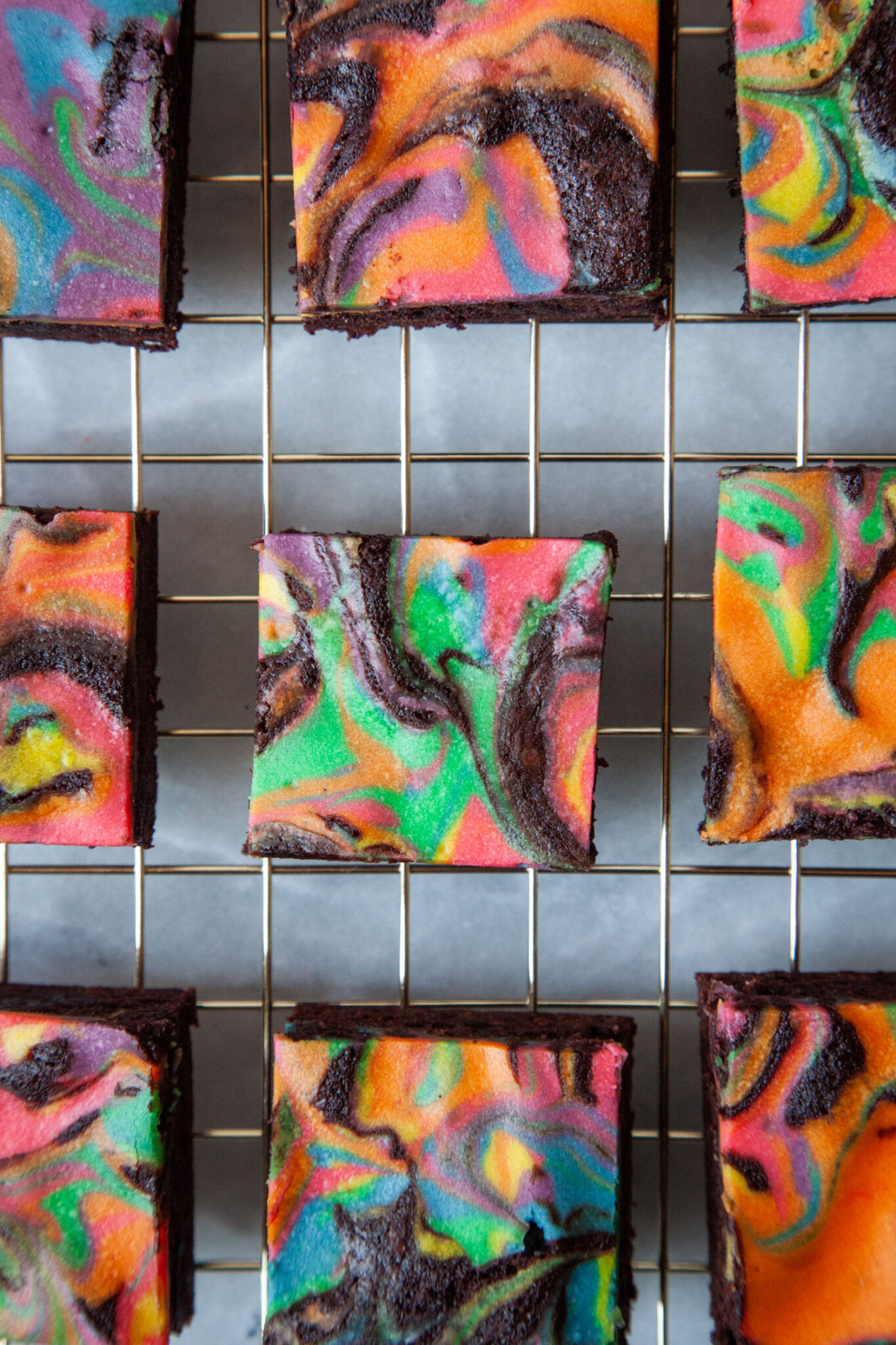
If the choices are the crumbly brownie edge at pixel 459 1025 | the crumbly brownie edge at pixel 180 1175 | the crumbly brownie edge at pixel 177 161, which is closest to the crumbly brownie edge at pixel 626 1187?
the crumbly brownie edge at pixel 459 1025

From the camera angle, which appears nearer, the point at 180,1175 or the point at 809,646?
the point at 809,646

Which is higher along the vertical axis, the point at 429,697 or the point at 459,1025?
the point at 429,697

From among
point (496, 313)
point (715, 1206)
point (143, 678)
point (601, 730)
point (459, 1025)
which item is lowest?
point (715, 1206)

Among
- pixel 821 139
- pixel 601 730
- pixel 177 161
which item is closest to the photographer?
pixel 821 139

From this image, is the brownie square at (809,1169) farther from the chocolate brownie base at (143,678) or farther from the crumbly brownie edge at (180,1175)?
the chocolate brownie base at (143,678)

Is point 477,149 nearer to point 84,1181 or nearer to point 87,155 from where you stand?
point 87,155

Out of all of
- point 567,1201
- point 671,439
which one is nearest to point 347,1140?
point 567,1201

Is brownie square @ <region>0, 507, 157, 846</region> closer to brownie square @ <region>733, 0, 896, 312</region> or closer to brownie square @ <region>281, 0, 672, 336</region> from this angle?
brownie square @ <region>281, 0, 672, 336</region>

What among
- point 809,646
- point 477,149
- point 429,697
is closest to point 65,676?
point 429,697
